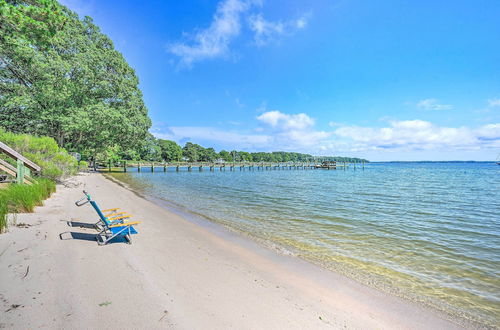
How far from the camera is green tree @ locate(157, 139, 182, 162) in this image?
103938mm

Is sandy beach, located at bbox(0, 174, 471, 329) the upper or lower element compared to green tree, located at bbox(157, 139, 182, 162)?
lower

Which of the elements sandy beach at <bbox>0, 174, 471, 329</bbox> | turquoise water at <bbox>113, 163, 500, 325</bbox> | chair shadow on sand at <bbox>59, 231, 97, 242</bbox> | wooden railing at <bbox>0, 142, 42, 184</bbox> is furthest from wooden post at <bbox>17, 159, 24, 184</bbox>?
turquoise water at <bbox>113, 163, 500, 325</bbox>

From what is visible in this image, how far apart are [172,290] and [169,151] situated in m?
107

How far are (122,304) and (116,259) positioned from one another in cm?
176

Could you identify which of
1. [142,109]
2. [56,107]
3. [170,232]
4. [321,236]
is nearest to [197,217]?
[170,232]

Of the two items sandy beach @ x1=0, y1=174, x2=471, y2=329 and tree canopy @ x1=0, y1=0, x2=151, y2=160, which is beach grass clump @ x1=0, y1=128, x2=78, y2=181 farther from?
sandy beach @ x1=0, y1=174, x2=471, y2=329

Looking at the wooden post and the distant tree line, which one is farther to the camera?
the distant tree line

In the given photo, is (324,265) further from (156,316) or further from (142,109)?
(142,109)

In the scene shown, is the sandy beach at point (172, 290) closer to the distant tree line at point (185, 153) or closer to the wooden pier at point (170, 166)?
the wooden pier at point (170, 166)

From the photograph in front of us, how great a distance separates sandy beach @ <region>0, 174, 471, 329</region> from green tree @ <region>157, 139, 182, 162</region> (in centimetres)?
10365

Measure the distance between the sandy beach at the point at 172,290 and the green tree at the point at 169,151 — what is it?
340 ft

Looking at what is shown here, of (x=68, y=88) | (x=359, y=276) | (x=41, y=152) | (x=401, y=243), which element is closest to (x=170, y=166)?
(x=68, y=88)

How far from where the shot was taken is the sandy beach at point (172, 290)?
278 cm

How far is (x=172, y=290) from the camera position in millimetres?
3461
